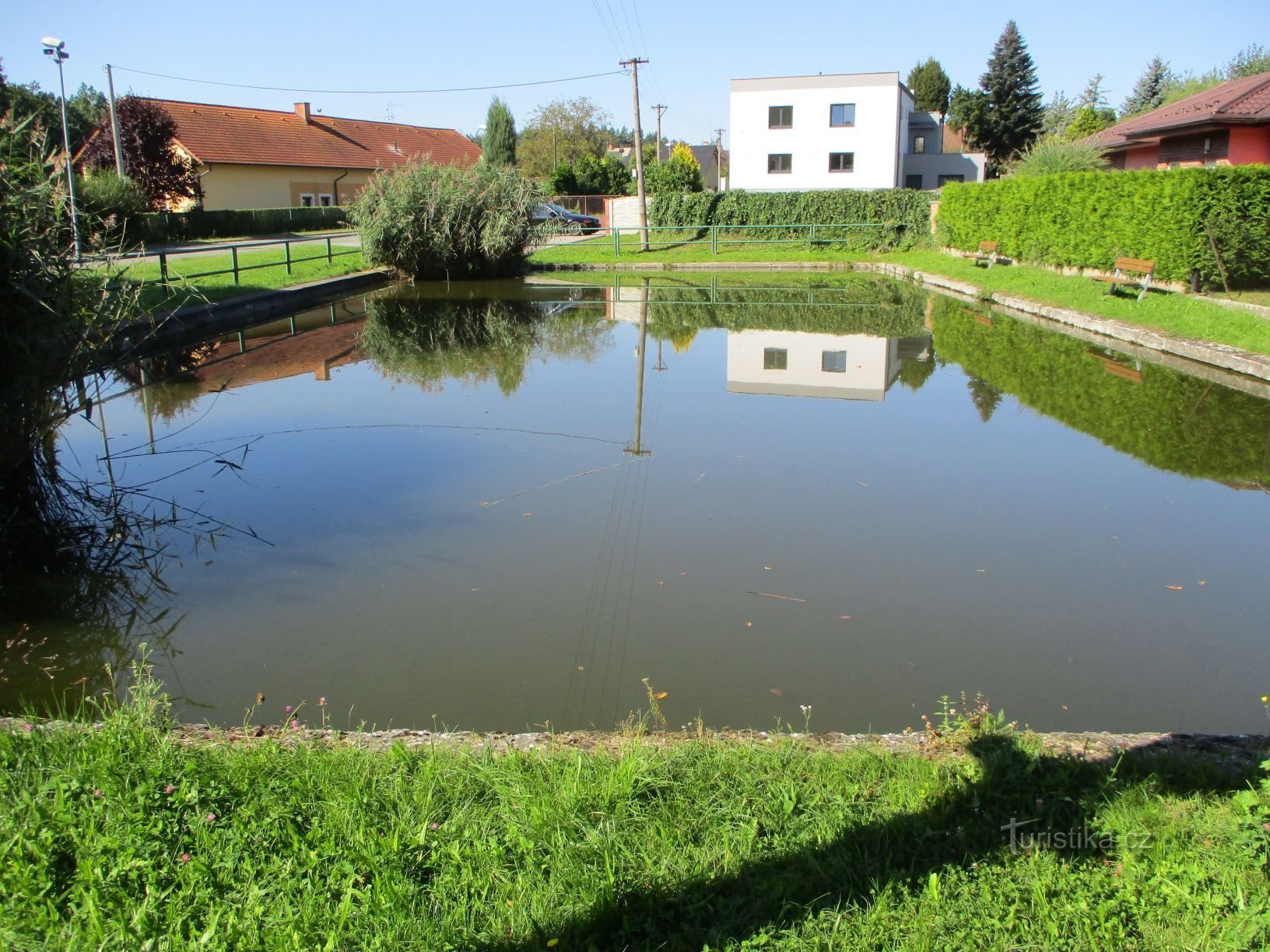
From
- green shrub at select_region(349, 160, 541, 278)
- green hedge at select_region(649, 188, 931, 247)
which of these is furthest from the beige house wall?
green shrub at select_region(349, 160, 541, 278)

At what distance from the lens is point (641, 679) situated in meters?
4.69

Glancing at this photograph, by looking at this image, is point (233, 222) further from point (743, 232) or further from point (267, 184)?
point (743, 232)

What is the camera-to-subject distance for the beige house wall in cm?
4309

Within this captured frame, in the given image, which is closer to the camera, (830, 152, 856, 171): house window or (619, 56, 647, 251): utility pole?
(619, 56, 647, 251): utility pole

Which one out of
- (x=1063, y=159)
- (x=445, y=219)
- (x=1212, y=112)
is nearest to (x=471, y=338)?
(x=445, y=219)

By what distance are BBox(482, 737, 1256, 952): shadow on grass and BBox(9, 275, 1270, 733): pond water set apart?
854 millimetres

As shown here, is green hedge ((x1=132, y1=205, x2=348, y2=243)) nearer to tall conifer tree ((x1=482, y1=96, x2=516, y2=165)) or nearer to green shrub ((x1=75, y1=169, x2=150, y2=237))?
A: green shrub ((x1=75, y1=169, x2=150, y2=237))

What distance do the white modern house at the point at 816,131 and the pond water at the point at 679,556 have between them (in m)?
31.8

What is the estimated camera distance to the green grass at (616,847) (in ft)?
8.86

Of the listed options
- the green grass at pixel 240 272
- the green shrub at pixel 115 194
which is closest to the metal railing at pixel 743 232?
the green grass at pixel 240 272

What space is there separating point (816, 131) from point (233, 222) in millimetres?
23807

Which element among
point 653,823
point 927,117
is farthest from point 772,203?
point 653,823

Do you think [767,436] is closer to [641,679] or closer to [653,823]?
[641,679]

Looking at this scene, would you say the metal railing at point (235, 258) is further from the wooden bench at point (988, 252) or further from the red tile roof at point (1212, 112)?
the red tile roof at point (1212, 112)
